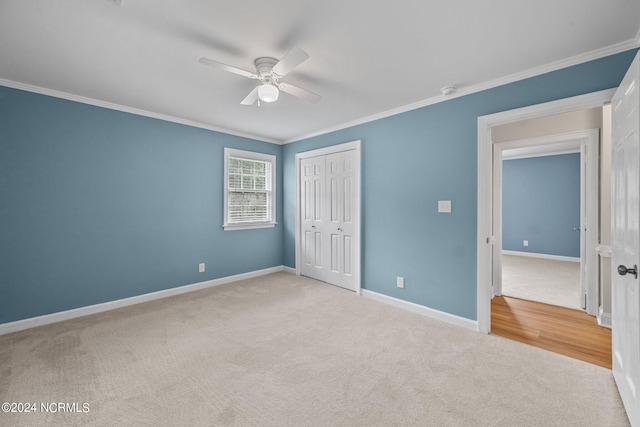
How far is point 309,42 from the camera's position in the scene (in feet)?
6.78

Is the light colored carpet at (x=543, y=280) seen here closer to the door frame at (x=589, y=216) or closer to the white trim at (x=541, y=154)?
the door frame at (x=589, y=216)

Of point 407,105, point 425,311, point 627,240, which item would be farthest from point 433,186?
point 627,240

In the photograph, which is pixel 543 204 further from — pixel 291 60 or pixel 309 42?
pixel 291 60

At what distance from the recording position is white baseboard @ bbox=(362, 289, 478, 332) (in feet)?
9.59

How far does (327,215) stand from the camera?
450cm

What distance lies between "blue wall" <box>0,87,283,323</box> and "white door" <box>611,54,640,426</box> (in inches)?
176

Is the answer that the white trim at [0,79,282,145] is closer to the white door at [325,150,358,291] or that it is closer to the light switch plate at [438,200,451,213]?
the white door at [325,150,358,291]

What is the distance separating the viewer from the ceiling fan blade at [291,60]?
182 cm

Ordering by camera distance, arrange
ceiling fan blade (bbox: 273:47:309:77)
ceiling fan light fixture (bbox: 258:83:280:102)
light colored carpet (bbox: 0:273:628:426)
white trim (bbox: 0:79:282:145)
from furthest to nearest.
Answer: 1. white trim (bbox: 0:79:282:145)
2. ceiling fan light fixture (bbox: 258:83:280:102)
3. ceiling fan blade (bbox: 273:47:309:77)
4. light colored carpet (bbox: 0:273:628:426)

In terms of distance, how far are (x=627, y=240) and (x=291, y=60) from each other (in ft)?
7.99

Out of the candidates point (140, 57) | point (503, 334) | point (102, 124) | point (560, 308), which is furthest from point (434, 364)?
point (102, 124)

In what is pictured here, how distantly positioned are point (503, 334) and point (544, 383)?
0.82 m

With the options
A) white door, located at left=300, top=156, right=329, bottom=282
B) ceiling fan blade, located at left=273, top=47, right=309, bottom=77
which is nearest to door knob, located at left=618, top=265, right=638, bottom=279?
ceiling fan blade, located at left=273, top=47, right=309, bottom=77

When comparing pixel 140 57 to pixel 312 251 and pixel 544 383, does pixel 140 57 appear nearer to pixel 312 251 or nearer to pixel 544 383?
pixel 312 251
